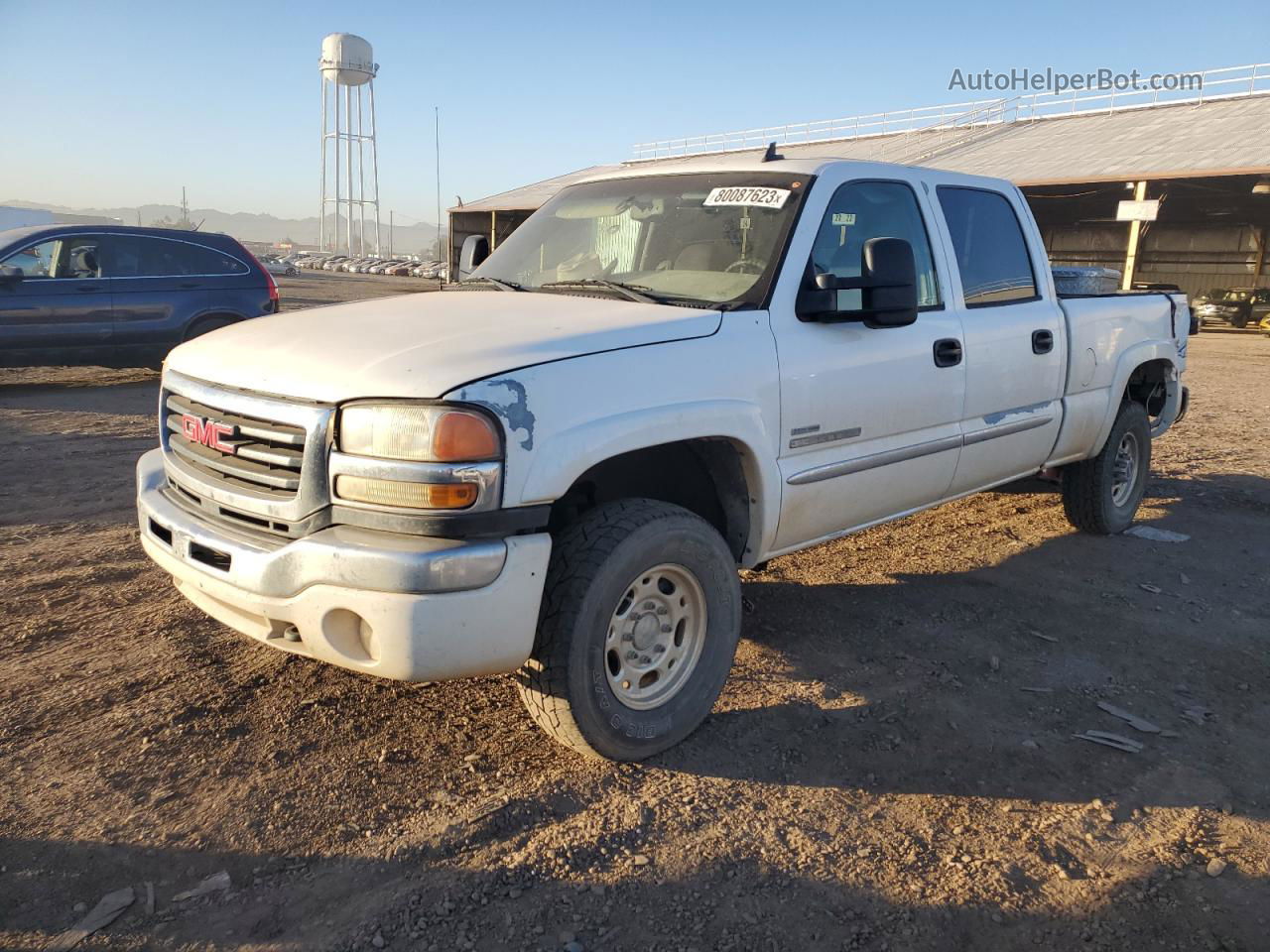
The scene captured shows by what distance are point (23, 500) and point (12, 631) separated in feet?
7.45

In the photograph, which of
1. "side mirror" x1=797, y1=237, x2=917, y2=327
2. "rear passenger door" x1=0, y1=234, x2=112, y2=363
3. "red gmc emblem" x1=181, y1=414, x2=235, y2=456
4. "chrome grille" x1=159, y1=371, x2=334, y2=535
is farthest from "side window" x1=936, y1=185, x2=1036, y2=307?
"rear passenger door" x1=0, y1=234, x2=112, y2=363

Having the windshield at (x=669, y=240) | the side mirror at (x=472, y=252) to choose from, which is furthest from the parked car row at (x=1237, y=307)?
the windshield at (x=669, y=240)

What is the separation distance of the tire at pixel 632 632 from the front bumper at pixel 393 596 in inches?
6.1

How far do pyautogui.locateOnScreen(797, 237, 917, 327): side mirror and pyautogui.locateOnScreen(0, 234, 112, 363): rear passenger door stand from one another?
9002mm

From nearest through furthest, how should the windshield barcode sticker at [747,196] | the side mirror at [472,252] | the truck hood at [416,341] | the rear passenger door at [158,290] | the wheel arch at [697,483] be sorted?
the truck hood at [416,341], the wheel arch at [697,483], the windshield barcode sticker at [747,196], the side mirror at [472,252], the rear passenger door at [158,290]

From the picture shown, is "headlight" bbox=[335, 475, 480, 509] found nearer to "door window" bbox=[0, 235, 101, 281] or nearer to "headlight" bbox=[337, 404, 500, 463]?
"headlight" bbox=[337, 404, 500, 463]

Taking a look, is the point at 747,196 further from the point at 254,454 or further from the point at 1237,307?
the point at 1237,307

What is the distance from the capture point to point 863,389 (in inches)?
144

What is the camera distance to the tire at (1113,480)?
5602mm

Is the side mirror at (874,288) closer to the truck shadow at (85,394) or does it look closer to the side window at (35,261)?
the truck shadow at (85,394)

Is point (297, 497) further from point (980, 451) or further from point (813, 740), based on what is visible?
point (980, 451)

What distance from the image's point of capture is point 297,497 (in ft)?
8.68

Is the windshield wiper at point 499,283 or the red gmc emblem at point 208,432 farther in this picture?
the windshield wiper at point 499,283

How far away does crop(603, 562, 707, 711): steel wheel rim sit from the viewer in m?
2.99
